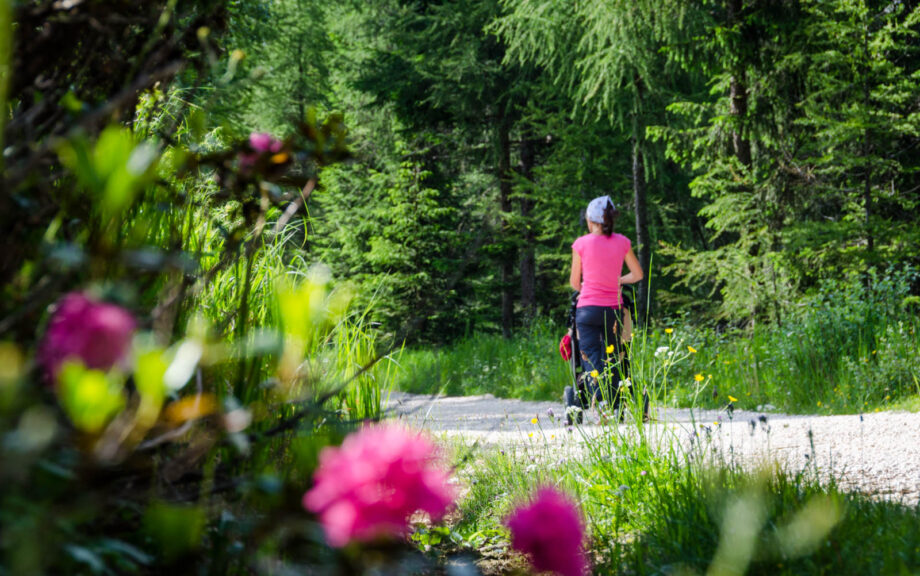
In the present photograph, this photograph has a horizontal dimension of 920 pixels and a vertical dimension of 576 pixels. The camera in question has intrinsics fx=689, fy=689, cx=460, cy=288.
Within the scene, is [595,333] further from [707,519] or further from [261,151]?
[261,151]

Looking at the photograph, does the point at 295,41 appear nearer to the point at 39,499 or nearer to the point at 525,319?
the point at 525,319

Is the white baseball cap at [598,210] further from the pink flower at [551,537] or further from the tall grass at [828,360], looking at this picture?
the pink flower at [551,537]

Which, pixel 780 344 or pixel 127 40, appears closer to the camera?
pixel 127 40

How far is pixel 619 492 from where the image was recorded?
2.86 metres

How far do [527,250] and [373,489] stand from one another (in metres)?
14.1

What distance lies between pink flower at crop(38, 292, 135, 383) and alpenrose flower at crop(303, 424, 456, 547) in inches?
11.4

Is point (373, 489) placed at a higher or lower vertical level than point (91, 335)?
lower

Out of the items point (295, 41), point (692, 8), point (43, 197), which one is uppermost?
point (295, 41)

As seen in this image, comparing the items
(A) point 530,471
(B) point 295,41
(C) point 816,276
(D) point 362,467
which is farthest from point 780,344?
(B) point 295,41

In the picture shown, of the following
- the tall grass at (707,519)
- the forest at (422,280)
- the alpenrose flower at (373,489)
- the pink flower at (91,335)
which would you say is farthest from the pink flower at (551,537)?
the tall grass at (707,519)

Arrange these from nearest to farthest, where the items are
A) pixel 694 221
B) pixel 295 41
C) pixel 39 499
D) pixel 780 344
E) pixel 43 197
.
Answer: pixel 39 499 < pixel 43 197 < pixel 780 344 < pixel 694 221 < pixel 295 41

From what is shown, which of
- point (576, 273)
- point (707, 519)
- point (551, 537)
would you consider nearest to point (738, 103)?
point (576, 273)

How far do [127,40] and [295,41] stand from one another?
72.1ft

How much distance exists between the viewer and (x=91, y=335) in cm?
78
